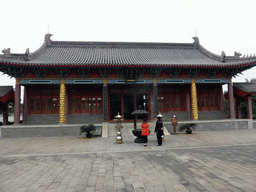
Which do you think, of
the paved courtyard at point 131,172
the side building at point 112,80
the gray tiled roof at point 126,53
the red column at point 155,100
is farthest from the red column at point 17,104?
the red column at point 155,100

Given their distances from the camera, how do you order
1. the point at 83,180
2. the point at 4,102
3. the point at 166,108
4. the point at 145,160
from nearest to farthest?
the point at 83,180, the point at 145,160, the point at 4,102, the point at 166,108

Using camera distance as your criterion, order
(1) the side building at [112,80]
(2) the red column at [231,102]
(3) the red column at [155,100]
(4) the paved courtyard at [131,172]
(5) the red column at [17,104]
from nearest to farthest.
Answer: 1. (4) the paved courtyard at [131,172]
2. (5) the red column at [17,104]
3. (1) the side building at [112,80]
4. (3) the red column at [155,100]
5. (2) the red column at [231,102]

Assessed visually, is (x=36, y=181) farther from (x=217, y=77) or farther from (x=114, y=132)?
(x=217, y=77)

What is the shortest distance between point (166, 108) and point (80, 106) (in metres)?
7.98

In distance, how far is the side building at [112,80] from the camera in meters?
11.9

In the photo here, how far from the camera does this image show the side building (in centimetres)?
1190

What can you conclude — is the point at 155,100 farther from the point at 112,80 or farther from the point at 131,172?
the point at 131,172

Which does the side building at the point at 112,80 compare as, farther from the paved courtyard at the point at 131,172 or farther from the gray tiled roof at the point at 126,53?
the paved courtyard at the point at 131,172

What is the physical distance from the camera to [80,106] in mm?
13797

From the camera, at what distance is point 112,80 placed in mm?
12539

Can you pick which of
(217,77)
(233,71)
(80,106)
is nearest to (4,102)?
(80,106)

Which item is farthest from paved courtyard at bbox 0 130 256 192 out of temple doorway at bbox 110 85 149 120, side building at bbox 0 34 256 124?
temple doorway at bbox 110 85 149 120

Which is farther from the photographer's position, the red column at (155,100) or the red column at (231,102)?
the red column at (231,102)

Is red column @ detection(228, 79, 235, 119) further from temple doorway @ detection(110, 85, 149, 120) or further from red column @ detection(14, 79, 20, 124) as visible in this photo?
red column @ detection(14, 79, 20, 124)
